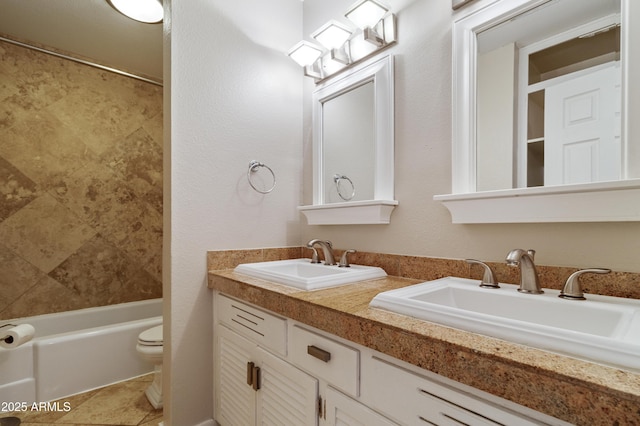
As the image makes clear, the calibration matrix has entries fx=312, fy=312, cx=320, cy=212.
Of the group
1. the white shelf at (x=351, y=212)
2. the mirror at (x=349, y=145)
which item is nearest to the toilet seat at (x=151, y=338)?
the white shelf at (x=351, y=212)

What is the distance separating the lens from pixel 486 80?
1191 mm

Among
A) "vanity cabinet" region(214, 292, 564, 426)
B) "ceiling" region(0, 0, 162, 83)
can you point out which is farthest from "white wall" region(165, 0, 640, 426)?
"ceiling" region(0, 0, 162, 83)

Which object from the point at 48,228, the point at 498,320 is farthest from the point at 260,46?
the point at 48,228

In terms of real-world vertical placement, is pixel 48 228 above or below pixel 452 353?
above

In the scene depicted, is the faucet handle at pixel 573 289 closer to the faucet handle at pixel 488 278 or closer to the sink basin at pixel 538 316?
the sink basin at pixel 538 316

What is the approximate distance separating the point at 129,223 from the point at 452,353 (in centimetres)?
286

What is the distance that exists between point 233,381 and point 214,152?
1.11 metres

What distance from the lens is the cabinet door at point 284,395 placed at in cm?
98

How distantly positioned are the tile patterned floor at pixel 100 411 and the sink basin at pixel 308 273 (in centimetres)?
105

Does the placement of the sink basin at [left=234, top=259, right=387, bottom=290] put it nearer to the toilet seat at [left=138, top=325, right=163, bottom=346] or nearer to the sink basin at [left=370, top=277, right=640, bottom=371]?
the sink basin at [left=370, top=277, right=640, bottom=371]

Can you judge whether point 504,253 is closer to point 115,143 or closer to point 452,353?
point 452,353

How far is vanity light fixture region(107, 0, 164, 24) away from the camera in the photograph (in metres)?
1.90

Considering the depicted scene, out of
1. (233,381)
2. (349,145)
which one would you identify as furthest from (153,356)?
(349,145)

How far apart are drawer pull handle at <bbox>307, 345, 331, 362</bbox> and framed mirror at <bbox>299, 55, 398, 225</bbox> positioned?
0.70 meters
